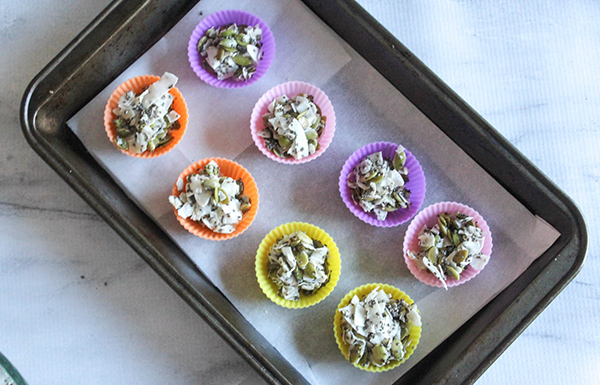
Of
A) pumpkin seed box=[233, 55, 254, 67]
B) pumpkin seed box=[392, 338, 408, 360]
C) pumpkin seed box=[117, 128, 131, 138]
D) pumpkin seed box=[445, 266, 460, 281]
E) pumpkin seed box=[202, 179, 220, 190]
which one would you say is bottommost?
pumpkin seed box=[392, 338, 408, 360]

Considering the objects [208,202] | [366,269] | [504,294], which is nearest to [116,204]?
[208,202]

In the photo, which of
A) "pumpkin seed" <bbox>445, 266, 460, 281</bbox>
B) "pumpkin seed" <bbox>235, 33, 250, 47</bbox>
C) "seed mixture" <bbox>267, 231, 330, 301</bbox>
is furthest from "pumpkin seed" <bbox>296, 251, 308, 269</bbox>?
"pumpkin seed" <bbox>235, 33, 250, 47</bbox>

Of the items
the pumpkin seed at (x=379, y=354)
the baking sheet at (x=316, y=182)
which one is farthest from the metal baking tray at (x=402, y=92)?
the pumpkin seed at (x=379, y=354)

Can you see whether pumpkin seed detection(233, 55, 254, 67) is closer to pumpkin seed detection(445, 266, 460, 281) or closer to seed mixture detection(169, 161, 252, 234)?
seed mixture detection(169, 161, 252, 234)

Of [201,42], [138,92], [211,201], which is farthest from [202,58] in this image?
[211,201]

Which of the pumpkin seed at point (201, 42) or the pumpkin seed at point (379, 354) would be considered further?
the pumpkin seed at point (201, 42)

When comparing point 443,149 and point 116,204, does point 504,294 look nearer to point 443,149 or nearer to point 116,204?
point 443,149

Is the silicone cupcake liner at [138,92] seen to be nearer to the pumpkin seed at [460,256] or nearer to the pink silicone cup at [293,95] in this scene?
the pink silicone cup at [293,95]
